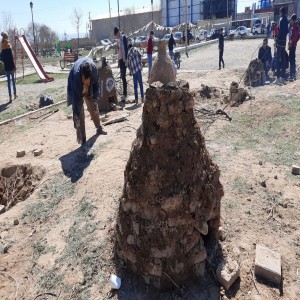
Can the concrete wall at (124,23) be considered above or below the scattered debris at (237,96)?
above

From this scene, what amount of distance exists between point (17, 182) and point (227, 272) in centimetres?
384

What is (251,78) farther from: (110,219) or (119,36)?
(110,219)

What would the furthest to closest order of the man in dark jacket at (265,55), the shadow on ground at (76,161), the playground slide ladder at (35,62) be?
1. the playground slide ladder at (35,62)
2. the man in dark jacket at (265,55)
3. the shadow on ground at (76,161)

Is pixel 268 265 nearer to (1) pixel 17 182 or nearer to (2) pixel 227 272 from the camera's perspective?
(2) pixel 227 272

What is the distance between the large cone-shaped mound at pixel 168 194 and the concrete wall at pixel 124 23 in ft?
157

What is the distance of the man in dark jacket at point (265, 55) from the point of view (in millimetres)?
12102

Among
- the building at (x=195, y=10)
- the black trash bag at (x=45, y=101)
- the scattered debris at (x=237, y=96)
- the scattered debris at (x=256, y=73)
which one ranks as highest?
the building at (x=195, y=10)

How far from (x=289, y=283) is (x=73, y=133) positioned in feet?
17.3

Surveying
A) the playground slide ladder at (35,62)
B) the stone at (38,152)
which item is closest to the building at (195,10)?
the playground slide ladder at (35,62)

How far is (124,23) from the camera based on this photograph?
178 ft

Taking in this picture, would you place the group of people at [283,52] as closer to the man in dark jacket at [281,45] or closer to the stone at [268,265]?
the man in dark jacket at [281,45]

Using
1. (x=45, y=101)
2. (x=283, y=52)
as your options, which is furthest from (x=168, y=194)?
(x=283, y=52)

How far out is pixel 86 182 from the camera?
4.67 meters

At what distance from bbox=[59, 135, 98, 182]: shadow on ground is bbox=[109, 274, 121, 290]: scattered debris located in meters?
2.13
